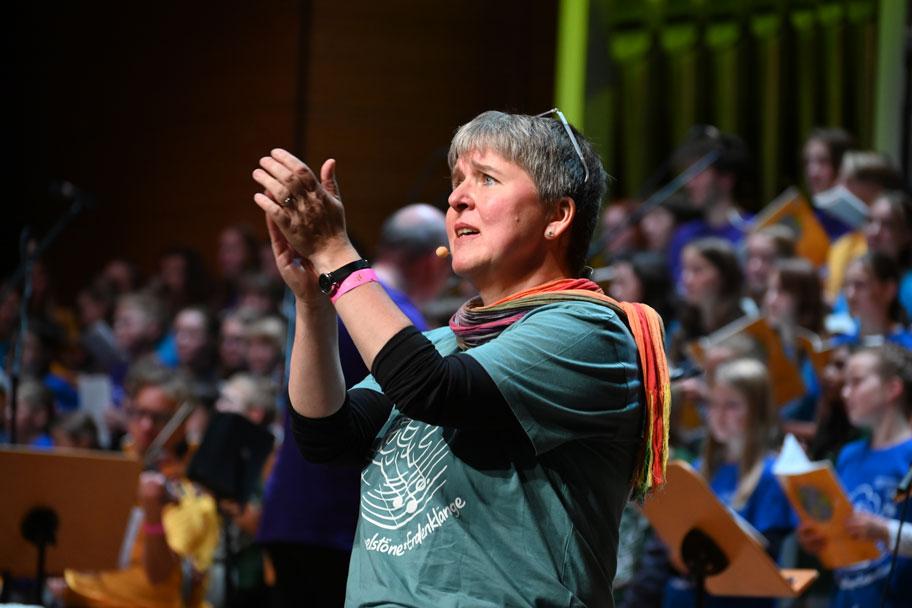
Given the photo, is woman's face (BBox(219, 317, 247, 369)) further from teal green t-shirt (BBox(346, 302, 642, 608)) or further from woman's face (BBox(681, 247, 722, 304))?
teal green t-shirt (BBox(346, 302, 642, 608))

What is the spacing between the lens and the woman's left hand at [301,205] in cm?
185

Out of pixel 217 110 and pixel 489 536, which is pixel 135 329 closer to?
pixel 217 110

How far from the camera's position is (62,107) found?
383 inches

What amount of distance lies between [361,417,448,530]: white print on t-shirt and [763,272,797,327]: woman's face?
3.46m

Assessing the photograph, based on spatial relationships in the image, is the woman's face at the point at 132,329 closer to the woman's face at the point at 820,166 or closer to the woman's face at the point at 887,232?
the woman's face at the point at 820,166

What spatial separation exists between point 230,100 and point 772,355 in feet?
16.0

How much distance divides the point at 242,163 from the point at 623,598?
4880 millimetres

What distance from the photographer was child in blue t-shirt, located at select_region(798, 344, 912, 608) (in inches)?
153

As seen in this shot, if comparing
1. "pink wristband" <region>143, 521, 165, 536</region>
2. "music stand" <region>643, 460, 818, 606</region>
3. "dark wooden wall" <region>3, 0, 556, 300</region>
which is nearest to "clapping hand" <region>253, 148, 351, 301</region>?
"music stand" <region>643, 460, 818, 606</region>

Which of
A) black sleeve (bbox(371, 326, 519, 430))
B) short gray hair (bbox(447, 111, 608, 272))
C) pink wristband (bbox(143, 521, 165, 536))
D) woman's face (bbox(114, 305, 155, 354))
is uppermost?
short gray hair (bbox(447, 111, 608, 272))

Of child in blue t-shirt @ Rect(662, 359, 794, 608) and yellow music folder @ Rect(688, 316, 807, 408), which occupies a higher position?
yellow music folder @ Rect(688, 316, 807, 408)

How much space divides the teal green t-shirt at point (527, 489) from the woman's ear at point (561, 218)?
0.13 m

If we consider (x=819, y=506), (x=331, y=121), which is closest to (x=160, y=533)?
(x=819, y=506)

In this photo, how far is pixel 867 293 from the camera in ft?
16.4
